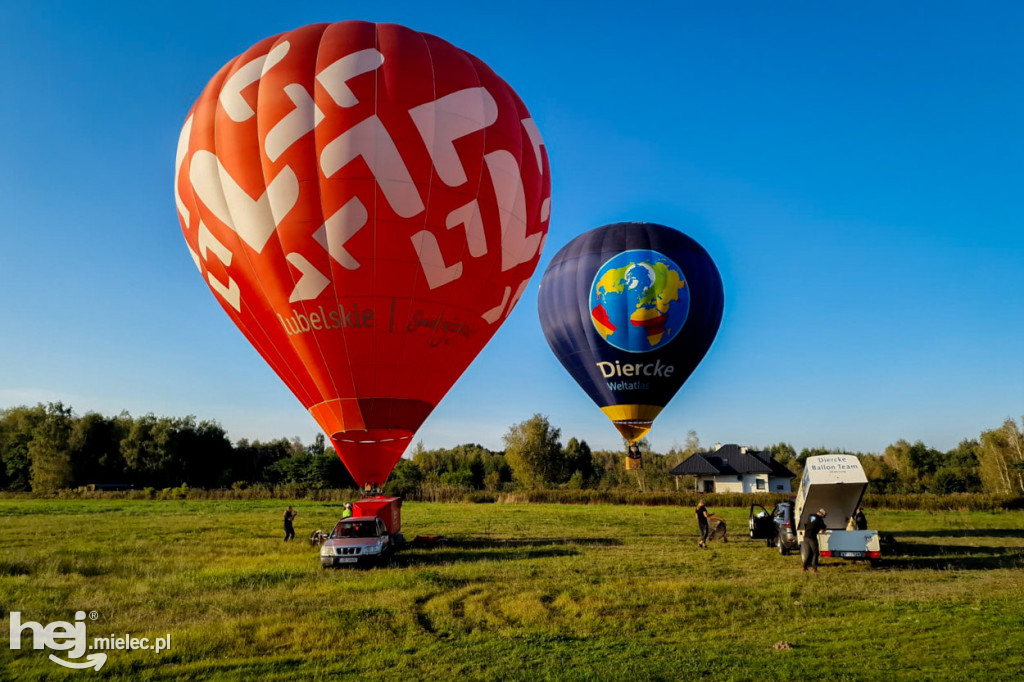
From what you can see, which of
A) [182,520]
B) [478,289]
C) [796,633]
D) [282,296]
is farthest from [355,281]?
[182,520]

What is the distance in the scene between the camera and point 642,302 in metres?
28.2

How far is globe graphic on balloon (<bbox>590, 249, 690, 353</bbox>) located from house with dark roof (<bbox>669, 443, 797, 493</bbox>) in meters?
40.5

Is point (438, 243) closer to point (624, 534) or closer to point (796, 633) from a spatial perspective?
point (796, 633)

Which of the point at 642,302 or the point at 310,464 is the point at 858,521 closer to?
the point at 642,302

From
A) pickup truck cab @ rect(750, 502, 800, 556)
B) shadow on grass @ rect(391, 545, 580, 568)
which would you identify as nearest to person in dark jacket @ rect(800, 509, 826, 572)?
pickup truck cab @ rect(750, 502, 800, 556)

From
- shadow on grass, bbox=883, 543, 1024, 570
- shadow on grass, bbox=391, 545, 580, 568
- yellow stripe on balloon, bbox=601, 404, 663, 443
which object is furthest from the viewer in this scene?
yellow stripe on balloon, bbox=601, 404, 663, 443

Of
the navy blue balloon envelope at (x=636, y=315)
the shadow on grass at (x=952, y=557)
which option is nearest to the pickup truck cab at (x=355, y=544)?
A: the shadow on grass at (x=952, y=557)

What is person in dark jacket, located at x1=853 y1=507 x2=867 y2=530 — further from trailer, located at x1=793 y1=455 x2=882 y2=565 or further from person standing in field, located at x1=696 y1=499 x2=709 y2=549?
person standing in field, located at x1=696 y1=499 x2=709 y2=549

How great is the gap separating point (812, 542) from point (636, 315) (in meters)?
14.1

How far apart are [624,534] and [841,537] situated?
10.2 m

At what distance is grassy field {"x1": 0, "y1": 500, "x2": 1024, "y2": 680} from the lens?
8.24 metres

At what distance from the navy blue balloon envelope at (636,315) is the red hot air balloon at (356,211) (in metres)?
13.1

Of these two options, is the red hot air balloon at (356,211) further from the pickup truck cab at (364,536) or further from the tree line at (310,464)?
the tree line at (310,464)

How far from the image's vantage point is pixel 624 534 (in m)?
25.2
